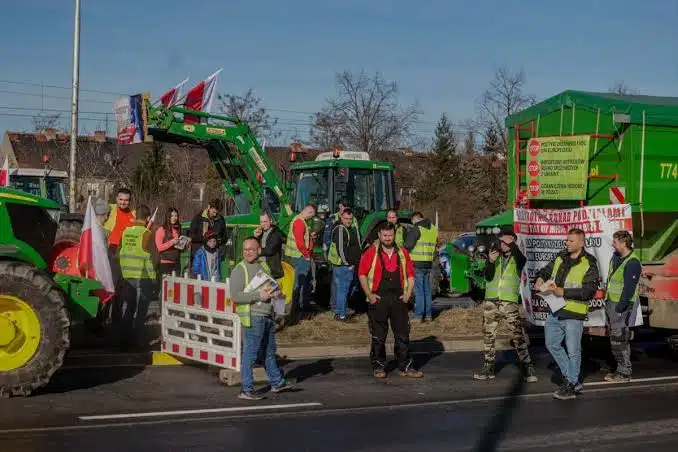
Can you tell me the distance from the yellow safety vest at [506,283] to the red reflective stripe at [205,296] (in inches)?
129

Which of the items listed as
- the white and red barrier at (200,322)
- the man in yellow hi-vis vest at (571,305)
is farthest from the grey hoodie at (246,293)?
the man in yellow hi-vis vest at (571,305)

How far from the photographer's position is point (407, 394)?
416 inches

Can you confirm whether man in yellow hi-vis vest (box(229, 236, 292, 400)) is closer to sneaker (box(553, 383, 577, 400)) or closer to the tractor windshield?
sneaker (box(553, 383, 577, 400))

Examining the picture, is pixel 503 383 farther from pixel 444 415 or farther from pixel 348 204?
pixel 348 204

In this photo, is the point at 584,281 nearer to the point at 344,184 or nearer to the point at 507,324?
the point at 507,324

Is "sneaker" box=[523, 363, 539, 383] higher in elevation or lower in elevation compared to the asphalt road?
higher

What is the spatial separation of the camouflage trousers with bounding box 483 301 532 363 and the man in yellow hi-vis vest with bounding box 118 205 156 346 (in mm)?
4394

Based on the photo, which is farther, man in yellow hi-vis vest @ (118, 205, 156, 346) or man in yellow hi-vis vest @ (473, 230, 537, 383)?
man in yellow hi-vis vest @ (118, 205, 156, 346)

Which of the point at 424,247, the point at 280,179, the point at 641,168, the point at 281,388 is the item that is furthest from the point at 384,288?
the point at 280,179

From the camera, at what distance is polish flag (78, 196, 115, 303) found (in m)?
11.0

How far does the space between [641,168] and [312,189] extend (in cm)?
723

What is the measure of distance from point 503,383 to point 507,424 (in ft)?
7.80

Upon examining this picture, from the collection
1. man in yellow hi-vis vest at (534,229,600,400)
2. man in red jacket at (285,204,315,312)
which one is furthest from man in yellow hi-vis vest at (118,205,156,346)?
man in yellow hi-vis vest at (534,229,600,400)

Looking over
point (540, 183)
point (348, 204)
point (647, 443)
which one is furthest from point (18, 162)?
point (647, 443)
